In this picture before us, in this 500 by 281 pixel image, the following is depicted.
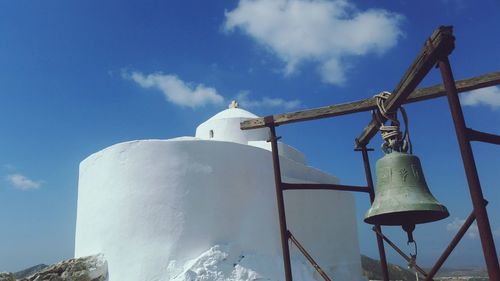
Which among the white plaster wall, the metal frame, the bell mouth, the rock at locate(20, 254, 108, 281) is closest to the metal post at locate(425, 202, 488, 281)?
the metal frame

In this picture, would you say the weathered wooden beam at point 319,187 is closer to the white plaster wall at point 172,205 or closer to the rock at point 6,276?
the white plaster wall at point 172,205

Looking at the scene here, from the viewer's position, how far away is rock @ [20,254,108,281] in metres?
7.94

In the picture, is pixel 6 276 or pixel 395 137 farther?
pixel 6 276

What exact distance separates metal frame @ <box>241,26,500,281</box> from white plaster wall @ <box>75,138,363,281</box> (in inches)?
108

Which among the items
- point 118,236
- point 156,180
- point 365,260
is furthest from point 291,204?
point 365,260

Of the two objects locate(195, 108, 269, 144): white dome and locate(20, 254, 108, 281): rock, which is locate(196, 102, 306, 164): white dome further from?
locate(20, 254, 108, 281): rock

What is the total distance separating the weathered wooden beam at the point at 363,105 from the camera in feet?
15.1

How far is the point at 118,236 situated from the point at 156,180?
4.15 ft

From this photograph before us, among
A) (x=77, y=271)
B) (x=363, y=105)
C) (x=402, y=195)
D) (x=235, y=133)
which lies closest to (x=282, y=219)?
(x=363, y=105)

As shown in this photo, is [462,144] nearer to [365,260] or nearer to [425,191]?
[425,191]

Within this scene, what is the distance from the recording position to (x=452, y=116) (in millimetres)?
3443

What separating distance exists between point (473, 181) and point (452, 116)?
55cm

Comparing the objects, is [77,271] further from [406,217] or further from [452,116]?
[452,116]

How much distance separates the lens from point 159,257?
7719 millimetres
